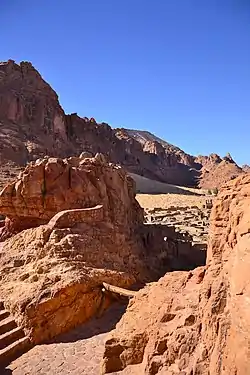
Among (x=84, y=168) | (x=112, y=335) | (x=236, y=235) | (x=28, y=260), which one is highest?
(x=84, y=168)

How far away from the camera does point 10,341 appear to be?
7953 mm

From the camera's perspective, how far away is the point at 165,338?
5.11 m

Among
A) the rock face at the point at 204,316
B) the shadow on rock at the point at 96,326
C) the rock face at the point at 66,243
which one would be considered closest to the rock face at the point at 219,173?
the rock face at the point at 66,243

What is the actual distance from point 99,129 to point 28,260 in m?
65.8

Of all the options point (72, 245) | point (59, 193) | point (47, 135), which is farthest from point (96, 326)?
point (47, 135)

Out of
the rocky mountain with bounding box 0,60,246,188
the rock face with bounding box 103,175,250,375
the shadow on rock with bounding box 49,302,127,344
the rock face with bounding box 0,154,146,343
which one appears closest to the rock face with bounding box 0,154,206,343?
the rock face with bounding box 0,154,146,343

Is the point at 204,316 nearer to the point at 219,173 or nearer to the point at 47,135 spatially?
the point at 47,135

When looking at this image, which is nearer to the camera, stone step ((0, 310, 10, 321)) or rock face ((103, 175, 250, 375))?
rock face ((103, 175, 250, 375))

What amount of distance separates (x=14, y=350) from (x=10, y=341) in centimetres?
27

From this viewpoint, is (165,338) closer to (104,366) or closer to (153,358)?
(153,358)

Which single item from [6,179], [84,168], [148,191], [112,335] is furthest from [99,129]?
[112,335]

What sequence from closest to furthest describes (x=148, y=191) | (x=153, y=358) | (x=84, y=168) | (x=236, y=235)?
(x=236, y=235)
(x=153, y=358)
(x=84, y=168)
(x=148, y=191)

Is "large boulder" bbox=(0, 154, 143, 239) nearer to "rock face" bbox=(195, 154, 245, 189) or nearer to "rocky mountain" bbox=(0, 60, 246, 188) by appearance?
"rocky mountain" bbox=(0, 60, 246, 188)

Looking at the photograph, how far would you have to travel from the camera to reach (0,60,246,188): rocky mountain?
50.7 metres
